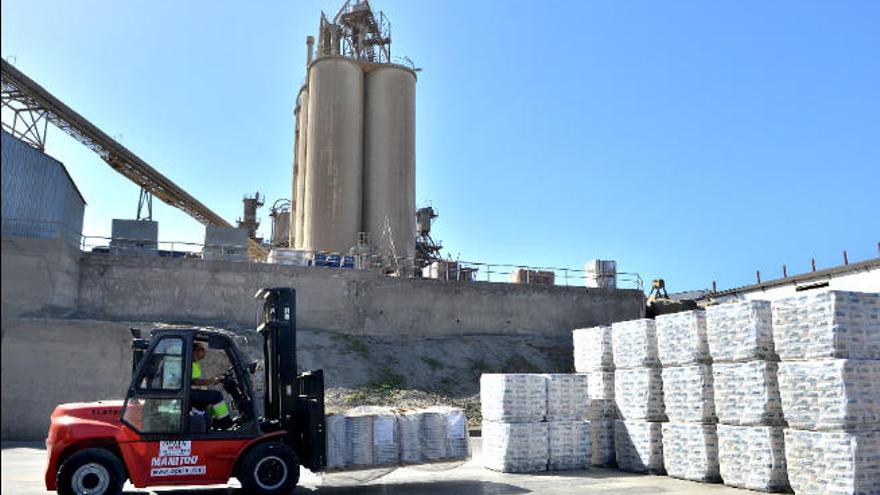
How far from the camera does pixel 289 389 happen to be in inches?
415

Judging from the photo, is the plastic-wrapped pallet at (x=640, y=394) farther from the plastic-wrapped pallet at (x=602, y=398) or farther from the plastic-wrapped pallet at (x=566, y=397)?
the plastic-wrapped pallet at (x=566, y=397)

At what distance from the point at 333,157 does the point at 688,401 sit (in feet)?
91.9

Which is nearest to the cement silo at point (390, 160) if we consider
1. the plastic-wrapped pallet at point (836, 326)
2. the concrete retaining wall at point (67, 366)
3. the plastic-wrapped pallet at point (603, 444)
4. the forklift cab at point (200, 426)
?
the concrete retaining wall at point (67, 366)

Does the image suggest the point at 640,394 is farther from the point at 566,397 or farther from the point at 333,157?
the point at 333,157

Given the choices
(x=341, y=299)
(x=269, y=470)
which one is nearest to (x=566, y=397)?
(x=269, y=470)

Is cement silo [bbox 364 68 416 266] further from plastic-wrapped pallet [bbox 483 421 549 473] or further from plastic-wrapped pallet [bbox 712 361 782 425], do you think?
plastic-wrapped pallet [bbox 712 361 782 425]

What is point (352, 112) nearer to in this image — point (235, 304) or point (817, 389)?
point (235, 304)

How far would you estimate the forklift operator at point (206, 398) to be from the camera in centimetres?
926

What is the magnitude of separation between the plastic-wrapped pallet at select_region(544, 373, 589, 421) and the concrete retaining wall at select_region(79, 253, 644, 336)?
51.2ft

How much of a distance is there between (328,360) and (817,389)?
18761 millimetres

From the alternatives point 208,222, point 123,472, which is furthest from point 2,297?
point 208,222

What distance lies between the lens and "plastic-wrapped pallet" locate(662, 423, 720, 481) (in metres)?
11.5

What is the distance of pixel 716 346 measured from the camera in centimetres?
1145

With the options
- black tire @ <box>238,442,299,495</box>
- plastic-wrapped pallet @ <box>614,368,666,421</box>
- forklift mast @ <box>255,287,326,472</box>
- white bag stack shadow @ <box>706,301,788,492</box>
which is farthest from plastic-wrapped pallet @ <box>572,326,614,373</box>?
black tire @ <box>238,442,299,495</box>
